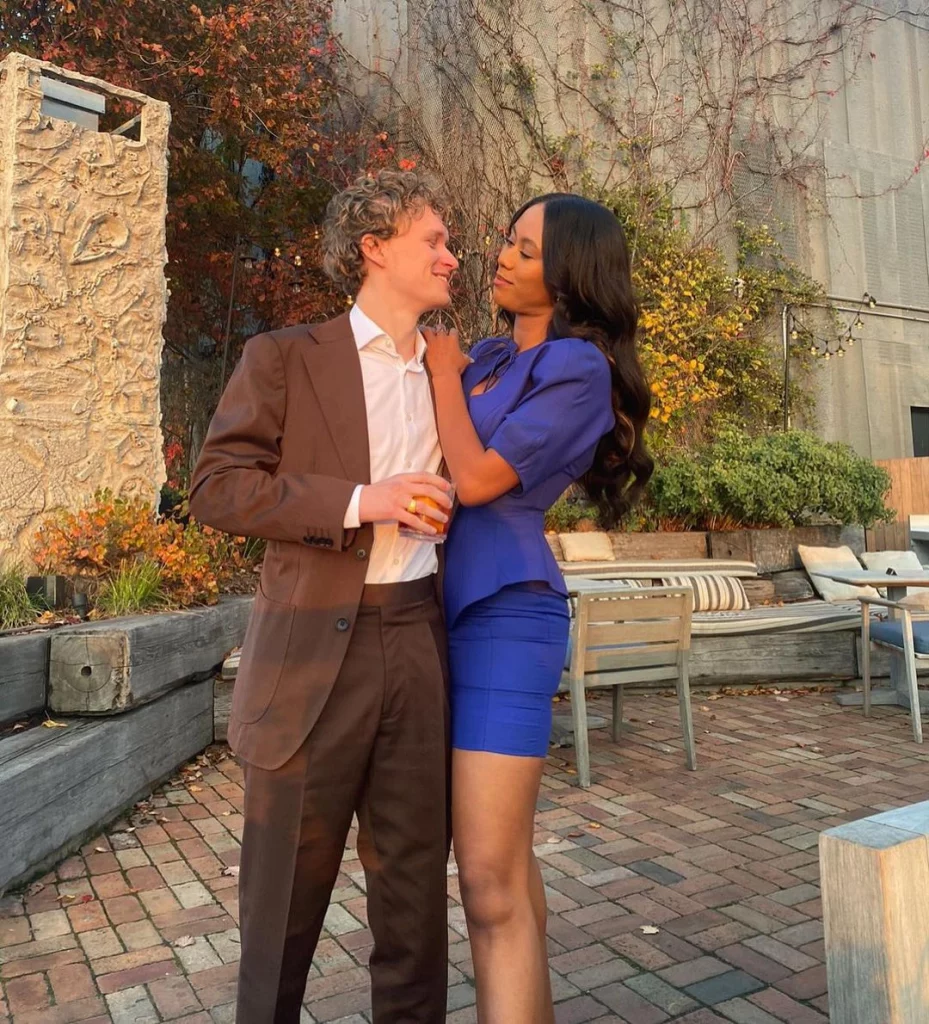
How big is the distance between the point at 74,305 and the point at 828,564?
674 cm

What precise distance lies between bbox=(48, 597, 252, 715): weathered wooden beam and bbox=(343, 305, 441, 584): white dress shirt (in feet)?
7.76

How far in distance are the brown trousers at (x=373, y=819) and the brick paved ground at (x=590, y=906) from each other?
75 centimetres

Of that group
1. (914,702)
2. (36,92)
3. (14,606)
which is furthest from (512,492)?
(36,92)

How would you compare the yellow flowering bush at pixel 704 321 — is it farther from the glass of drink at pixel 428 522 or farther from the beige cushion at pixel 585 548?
the glass of drink at pixel 428 522

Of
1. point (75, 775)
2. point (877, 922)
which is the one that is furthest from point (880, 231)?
point (877, 922)

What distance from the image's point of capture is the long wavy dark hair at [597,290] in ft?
6.07

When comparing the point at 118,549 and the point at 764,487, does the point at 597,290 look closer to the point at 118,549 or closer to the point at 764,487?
the point at 118,549

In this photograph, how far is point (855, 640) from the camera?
6.59 metres

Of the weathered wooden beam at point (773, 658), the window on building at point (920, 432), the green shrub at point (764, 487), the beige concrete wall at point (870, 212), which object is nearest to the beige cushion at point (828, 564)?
the green shrub at point (764, 487)

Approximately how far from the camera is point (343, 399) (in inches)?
63.9

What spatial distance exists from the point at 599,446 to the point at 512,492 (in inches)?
13.9

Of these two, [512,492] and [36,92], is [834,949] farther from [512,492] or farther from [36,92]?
[36,92]

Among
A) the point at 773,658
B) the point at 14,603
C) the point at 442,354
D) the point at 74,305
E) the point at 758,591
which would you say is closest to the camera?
the point at 442,354

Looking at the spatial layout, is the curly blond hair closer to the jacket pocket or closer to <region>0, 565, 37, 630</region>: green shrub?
the jacket pocket
